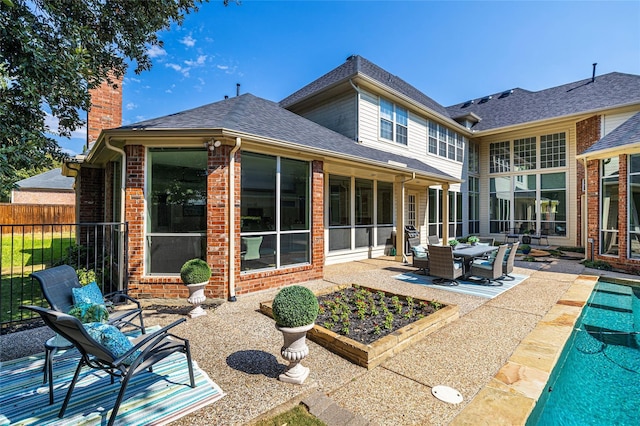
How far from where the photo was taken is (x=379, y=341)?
3615 millimetres

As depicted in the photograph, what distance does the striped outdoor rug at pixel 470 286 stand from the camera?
22.1 ft

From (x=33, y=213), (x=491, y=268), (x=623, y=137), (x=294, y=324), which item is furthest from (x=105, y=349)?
(x=33, y=213)

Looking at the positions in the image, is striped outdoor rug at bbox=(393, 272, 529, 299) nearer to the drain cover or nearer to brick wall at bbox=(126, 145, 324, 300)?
the drain cover

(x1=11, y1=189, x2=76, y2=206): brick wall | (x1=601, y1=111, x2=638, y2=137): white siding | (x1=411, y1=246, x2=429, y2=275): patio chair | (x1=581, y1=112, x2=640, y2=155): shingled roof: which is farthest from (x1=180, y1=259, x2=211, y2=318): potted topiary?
(x1=11, y1=189, x2=76, y2=206): brick wall

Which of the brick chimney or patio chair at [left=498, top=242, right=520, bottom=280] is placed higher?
the brick chimney

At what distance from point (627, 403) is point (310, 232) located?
18.8 feet

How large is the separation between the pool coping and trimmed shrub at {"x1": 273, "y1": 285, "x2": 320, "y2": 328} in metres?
1.56

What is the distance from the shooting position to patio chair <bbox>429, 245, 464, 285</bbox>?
7.26 m

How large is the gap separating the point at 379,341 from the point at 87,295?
3.72m

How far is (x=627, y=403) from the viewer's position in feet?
10.0

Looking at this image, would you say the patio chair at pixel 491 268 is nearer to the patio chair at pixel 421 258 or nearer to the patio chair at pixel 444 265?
the patio chair at pixel 444 265

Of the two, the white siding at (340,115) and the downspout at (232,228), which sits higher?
the white siding at (340,115)

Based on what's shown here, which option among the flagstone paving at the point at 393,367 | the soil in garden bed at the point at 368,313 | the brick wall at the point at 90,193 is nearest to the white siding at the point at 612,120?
the flagstone paving at the point at 393,367

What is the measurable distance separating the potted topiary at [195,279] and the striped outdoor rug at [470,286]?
5.19 meters
